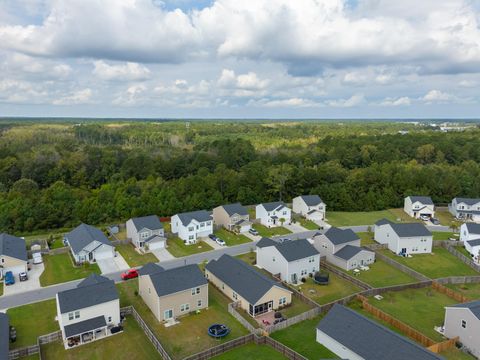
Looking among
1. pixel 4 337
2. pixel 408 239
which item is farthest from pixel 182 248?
pixel 408 239

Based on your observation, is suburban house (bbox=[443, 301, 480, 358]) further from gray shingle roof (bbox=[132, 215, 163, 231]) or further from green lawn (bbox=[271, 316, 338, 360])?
gray shingle roof (bbox=[132, 215, 163, 231])

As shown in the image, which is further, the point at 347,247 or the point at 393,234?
the point at 393,234

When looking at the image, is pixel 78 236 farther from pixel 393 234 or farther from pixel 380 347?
pixel 393 234

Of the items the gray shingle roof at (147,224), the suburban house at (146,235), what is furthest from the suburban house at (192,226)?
the gray shingle roof at (147,224)

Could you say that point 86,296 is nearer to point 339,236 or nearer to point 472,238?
point 339,236

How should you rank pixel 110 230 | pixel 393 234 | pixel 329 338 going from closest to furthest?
pixel 329 338 → pixel 393 234 → pixel 110 230

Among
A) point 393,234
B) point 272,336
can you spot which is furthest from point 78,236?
point 393,234

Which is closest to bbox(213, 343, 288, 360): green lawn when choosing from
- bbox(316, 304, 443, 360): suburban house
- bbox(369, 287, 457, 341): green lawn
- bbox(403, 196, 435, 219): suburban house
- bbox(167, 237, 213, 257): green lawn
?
bbox(316, 304, 443, 360): suburban house
